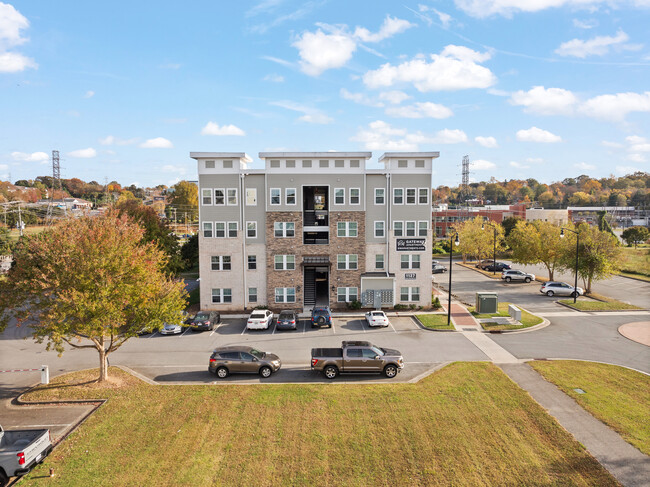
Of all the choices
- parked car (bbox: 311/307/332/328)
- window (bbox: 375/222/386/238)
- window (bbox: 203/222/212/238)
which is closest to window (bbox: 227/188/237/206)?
window (bbox: 203/222/212/238)

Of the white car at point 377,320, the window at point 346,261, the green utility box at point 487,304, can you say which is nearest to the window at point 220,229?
the window at point 346,261

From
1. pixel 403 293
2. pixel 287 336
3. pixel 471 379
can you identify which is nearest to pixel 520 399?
pixel 471 379

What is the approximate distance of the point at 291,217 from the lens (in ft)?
116

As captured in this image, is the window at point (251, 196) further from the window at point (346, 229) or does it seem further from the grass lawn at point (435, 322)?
the grass lawn at point (435, 322)

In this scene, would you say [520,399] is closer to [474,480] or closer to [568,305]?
[474,480]

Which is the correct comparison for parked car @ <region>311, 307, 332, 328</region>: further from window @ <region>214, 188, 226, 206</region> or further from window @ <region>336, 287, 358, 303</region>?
window @ <region>214, 188, 226, 206</region>

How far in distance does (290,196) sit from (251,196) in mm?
3492

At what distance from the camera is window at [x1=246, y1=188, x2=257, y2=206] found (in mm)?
35250

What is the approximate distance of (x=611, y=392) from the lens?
18484mm

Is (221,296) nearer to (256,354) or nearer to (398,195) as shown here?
(256,354)

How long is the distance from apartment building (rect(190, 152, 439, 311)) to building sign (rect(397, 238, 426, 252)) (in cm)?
9

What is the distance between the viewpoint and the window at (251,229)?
35.4 meters

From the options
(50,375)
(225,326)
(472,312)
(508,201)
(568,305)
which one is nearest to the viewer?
(50,375)

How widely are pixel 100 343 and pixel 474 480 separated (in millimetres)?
17850
